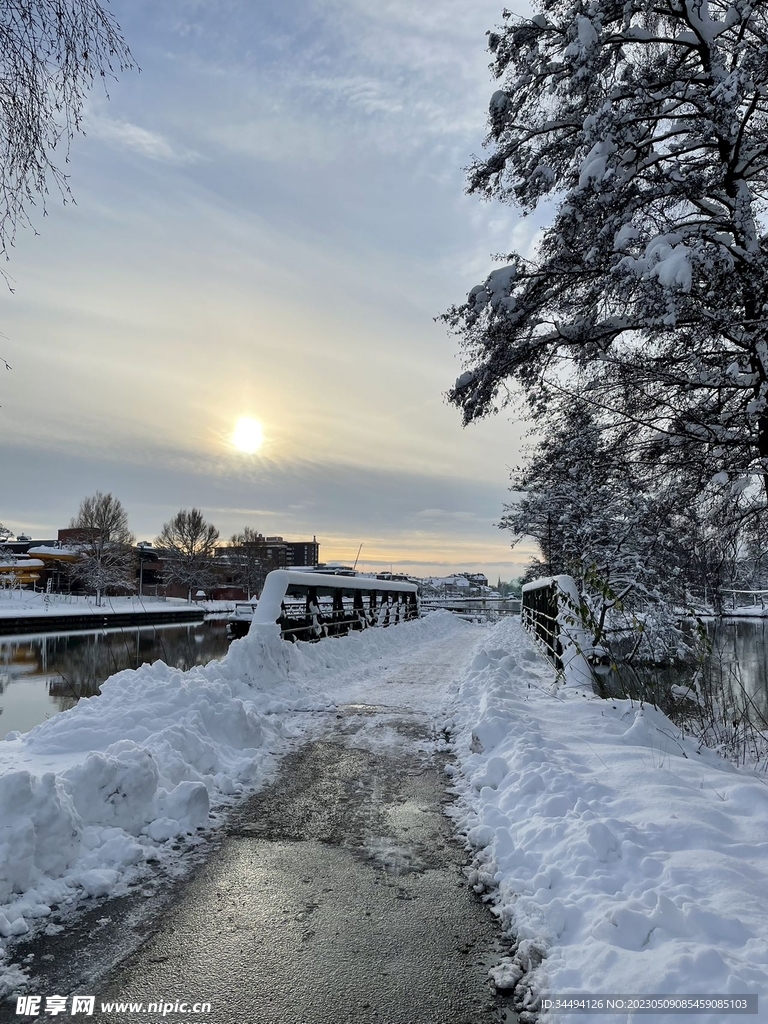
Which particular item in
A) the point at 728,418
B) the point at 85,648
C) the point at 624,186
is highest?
the point at 624,186

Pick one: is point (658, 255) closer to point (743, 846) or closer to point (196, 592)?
point (743, 846)

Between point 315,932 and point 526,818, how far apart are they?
1655mm

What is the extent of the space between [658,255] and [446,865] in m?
4.63

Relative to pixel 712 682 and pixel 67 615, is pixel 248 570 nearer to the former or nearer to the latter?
pixel 67 615

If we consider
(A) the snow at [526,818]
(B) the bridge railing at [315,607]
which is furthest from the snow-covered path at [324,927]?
(B) the bridge railing at [315,607]

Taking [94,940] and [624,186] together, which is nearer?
[94,940]

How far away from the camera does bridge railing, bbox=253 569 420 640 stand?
32.7ft

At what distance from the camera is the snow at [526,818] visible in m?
2.49

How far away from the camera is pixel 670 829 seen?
3.40 meters

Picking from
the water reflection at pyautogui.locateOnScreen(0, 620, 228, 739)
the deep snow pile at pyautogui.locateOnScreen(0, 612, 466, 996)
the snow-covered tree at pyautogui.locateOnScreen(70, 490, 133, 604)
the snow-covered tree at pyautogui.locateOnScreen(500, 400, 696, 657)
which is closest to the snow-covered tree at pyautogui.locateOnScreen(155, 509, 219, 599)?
Answer: the snow-covered tree at pyautogui.locateOnScreen(70, 490, 133, 604)

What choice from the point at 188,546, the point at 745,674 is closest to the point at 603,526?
the point at 745,674

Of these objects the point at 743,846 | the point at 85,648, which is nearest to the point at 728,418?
the point at 743,846

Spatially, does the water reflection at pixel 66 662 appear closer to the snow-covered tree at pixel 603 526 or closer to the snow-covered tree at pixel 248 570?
the snow-covered tree at pixel 603 526

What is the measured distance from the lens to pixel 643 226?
18.8ft
